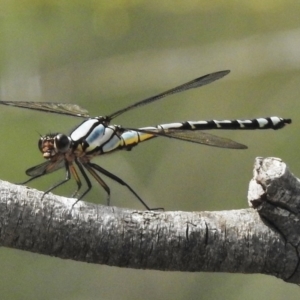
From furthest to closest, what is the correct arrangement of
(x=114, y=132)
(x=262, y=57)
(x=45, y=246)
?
(x=262, y=57) → (x=114, y=132) → (x=45, y=246)

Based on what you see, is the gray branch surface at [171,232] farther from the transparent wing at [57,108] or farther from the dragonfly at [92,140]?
the transparent wing at [57,108]

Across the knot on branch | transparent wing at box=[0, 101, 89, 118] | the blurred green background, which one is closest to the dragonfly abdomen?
transparent wing at box=[0, 101, 89, 118]

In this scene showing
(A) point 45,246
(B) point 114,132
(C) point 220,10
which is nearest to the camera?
(A) point 45,246

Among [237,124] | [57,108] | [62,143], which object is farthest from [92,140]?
[237,124]

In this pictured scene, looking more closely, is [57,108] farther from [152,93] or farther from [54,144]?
[152,93]

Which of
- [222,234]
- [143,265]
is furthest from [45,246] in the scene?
[222,234]

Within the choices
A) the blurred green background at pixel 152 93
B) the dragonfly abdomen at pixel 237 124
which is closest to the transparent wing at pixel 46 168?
the dragonfly abdomen at pixel 237 124

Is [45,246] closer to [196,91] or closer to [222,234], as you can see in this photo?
[222,234]
